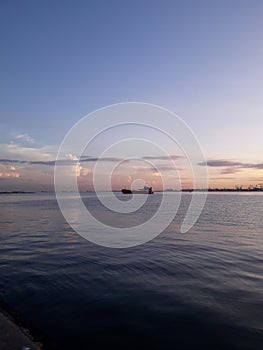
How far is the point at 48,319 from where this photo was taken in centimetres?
902

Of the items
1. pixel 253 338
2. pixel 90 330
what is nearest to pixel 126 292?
pixel 90 330

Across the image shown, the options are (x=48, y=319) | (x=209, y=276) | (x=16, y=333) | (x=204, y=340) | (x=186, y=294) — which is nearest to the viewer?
(x=16, y=333)

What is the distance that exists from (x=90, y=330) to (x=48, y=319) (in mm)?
1624

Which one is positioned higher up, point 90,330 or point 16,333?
point 16,333

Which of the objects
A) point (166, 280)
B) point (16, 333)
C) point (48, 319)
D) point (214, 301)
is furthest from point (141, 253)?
point (16, 333)

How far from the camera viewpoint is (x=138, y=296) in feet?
A: 36.5

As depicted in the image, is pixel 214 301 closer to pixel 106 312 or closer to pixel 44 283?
pixel 106 312

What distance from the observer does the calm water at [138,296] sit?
8.15 metres

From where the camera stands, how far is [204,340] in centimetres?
799

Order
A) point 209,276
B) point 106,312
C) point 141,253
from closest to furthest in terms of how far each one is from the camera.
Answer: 1. point 106,312
2. point 209,276
3. point 141,253

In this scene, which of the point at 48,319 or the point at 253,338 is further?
the point at 48,319

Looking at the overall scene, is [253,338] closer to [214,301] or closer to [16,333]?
[214,301]

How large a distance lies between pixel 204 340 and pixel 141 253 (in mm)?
11675

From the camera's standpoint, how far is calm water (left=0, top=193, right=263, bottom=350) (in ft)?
26.7
